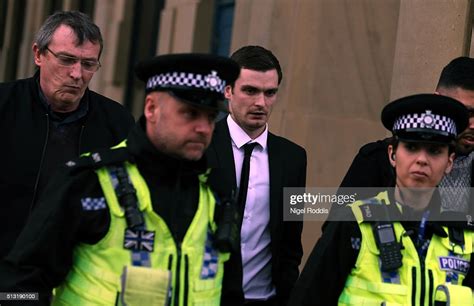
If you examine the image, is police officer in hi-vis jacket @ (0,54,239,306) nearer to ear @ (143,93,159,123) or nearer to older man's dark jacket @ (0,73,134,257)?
ear @ (143,93,159,123)

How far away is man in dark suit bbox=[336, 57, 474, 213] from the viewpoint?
4840mm

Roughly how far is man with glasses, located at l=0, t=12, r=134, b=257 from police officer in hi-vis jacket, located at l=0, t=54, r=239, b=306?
126cm

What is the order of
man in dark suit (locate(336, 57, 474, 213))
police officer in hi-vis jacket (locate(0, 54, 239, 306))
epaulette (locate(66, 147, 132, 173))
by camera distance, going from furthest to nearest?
1. man in dark suit (locate(336, 57, 474, 213))
2. epaulette (locate(66, 147, 132, 173))
3. police officer in hi-vis jacket (locate(0, 54, 239, 306))

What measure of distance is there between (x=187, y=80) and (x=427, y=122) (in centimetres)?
103

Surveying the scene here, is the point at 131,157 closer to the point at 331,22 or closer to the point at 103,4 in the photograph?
the point at 331,22

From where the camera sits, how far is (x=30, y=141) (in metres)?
5.09

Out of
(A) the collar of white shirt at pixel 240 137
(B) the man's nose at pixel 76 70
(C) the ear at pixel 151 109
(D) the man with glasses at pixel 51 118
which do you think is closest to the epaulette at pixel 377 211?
(C) the ear at pixel 151 109

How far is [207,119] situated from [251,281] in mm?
1511

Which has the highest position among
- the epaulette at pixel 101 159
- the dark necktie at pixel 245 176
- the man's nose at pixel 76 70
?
the man's nose at pixel 76 70

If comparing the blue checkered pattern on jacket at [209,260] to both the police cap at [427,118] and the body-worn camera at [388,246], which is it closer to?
the body-worn camera at [388,246]

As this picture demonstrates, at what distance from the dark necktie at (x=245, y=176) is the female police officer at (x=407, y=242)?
3.27 feet

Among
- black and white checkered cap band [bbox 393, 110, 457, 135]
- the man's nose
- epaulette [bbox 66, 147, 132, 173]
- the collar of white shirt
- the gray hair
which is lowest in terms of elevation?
epaulette [bbox 66, 147, 132, 173]

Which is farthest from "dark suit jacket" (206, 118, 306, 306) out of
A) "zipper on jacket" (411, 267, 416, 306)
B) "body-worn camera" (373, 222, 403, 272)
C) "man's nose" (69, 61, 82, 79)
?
"zipper on jacket" (411, 267, 416, 306)

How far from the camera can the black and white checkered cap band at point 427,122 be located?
418 centimetres
